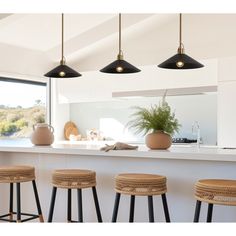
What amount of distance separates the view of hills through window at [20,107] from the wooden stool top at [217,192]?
4080 millimetres

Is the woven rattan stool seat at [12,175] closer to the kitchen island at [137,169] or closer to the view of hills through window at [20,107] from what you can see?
the kitchen island at [137,169]

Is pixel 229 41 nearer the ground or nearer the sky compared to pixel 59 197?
nearer the sky

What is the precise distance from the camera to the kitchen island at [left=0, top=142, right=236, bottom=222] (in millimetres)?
2986

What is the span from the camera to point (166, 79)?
5953 millimetres

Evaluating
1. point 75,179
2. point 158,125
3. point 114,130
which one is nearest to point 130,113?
point 114,130

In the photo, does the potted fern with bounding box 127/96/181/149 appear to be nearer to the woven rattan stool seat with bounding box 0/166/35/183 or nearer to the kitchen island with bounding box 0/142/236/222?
the kitchen island with bounding box 0/142/236/222

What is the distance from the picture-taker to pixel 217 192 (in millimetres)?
2418

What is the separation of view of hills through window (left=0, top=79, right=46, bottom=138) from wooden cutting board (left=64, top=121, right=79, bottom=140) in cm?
60

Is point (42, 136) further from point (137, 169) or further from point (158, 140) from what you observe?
point (158, 140)

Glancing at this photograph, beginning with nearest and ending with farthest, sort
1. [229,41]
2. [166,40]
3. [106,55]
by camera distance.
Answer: [229,41] → [166,40] → [106,55]
